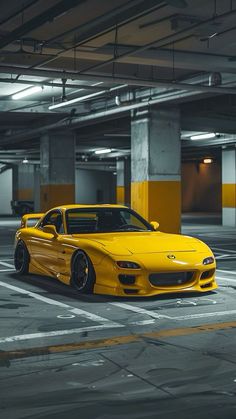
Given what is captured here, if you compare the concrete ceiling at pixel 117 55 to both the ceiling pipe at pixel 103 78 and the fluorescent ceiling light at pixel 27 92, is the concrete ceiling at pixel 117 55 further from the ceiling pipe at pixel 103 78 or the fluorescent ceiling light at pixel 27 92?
the fluorescent ceiling light at pixel 27 92

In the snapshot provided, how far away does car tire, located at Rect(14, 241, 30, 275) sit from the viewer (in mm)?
10422

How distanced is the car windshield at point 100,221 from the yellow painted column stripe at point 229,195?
21.8 metres

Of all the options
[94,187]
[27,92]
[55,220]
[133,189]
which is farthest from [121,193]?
[55,220]

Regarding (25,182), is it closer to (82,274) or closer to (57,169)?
(57,169)

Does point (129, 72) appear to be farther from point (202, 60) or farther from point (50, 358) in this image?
point (50, 358)

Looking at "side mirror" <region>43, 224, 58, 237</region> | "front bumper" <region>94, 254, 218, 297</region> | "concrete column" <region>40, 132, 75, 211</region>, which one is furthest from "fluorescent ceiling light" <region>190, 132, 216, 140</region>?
"front bumper" <region>94, 254, 218, 297</region>

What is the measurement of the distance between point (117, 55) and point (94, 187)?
44.6 metres

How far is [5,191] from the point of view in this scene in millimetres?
54406

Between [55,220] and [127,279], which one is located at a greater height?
[55,220]

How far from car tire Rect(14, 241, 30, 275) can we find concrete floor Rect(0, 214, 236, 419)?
1.63 meters

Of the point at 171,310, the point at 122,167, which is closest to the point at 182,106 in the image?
the point at 171,310

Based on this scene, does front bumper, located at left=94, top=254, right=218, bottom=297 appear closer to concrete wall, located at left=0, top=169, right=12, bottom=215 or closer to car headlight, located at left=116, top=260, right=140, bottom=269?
car headlight, located at left=116, top=260, right=140, bottom=269

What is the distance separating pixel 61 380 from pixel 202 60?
11059 millimetres

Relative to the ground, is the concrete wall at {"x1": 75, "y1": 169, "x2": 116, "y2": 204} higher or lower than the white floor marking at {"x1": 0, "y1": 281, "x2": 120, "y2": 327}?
higher
